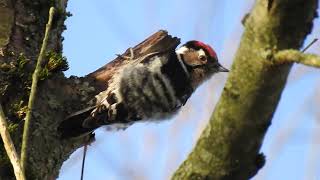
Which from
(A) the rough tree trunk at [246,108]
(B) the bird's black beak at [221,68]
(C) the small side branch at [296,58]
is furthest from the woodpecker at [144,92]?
(C) the small side branch at [296,58]

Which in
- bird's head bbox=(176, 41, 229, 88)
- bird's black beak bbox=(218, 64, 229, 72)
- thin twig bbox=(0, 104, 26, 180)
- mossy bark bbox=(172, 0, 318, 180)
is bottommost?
mossy bark bbox=(172, 0, 318, 180)

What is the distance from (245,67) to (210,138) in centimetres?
23

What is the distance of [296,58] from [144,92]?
237 cm

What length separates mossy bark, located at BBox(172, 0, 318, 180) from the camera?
137cm

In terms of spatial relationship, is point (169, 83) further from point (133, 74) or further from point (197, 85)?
point (197, 85)

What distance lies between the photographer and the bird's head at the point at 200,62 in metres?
4.25

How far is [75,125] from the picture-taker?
2.80 meters

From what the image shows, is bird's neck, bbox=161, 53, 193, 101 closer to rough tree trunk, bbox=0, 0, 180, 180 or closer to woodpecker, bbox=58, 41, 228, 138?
woodpecker, bbox=58, 41, 228, 138

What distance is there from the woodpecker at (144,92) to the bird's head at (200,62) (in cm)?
3

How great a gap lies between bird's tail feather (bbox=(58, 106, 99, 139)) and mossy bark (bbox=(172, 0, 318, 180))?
1.13 meters

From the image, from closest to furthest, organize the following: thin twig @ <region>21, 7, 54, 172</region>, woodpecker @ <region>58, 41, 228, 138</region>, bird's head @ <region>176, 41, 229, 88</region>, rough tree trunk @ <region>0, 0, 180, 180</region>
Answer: thin twig @ <region>21, 7, 54, 172</region> → rough tree trunk @ <region>0, 0, 180, 180</region> → woodpecker @ <region>58, 41, 228, 138</region> → bird's head @ <region>176, 41, 229, 88</region>

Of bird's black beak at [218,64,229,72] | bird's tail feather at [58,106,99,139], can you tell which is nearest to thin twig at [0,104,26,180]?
bird's tail feather at [58,106,99,139]

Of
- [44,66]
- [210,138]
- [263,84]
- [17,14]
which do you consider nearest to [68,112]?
[44,66]

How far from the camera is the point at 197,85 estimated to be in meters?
4.28
